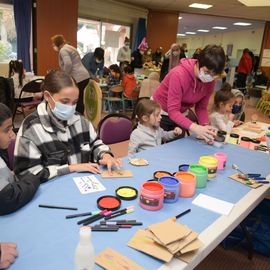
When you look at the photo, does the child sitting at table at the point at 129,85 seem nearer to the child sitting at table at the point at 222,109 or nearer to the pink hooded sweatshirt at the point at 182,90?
the child sitting at table at the point at 222,109

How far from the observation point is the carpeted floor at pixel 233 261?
203cm

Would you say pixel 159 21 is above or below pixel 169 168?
above

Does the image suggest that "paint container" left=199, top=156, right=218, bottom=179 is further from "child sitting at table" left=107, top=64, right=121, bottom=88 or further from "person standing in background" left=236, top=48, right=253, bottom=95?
"person standing in background" left=236, top=48, right=253, bottom=95

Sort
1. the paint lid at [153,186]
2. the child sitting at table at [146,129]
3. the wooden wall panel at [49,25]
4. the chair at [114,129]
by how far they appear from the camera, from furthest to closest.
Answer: the wooden wall panel at [49,25], the chair at [114,129], the child sitting at table at [146,129], the paint lid at [153,186]

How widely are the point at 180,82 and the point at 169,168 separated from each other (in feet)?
2.61

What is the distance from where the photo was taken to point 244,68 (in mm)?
9789

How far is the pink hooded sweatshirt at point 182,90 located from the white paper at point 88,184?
93cm

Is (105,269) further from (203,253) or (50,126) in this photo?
(50,126)

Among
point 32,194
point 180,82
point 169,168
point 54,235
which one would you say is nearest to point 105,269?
point 54,235

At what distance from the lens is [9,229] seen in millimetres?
1015

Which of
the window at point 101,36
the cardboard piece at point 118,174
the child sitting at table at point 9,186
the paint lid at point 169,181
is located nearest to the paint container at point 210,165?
the paint lid at point 169,181

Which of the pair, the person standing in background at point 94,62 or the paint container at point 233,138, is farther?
the person standing in background at point 94,62

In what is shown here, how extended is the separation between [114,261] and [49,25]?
6.76 meters

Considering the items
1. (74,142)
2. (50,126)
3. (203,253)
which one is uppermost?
(50,126)
